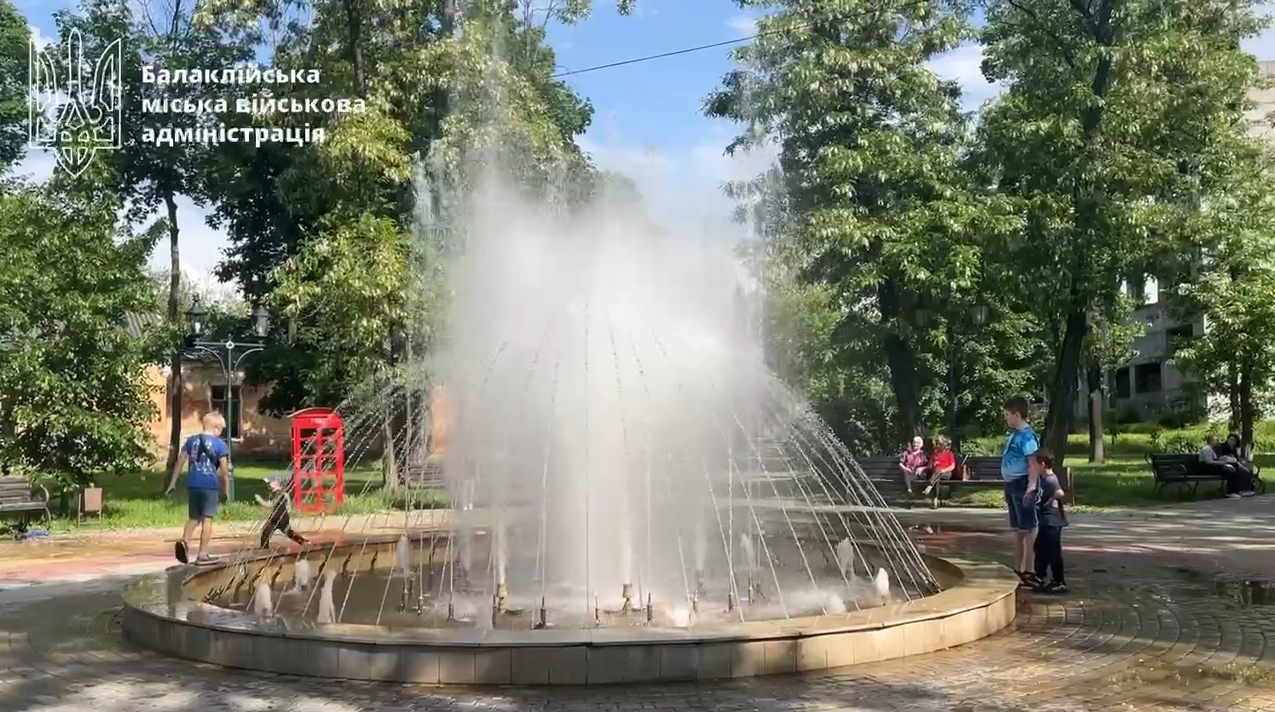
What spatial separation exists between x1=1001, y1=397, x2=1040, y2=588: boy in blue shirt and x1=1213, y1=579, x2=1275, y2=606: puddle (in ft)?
5.19

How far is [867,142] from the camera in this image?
2178 centimetres

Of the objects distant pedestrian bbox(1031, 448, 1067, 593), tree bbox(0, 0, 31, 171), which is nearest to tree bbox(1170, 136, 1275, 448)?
distant pedestrian bbox(1031, 448, 1067, 593)

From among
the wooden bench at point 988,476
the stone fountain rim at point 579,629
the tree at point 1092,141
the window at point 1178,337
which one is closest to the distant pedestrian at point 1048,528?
the stone fountain rim at point 579,629

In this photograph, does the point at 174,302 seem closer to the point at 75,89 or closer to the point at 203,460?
the point at 75,89

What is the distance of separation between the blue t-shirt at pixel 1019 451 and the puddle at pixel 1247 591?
1955 mm

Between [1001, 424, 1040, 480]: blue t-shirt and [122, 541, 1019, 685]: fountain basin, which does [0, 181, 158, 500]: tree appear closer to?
[122, 541, 1019, 685]: fountain basin

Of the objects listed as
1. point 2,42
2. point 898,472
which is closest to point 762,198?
point 898,472

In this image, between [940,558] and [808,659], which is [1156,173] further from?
[808,659]

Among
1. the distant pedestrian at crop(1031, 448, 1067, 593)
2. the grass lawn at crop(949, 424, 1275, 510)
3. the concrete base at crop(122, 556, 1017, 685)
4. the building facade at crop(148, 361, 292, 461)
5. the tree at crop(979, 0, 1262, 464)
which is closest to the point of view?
the concrete base at crop(122, 556, 1017, 685)

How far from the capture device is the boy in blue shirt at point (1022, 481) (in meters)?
9.45

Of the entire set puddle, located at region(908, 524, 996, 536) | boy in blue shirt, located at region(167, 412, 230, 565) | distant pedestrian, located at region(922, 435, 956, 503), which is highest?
boy in blue shirt, located at region(167, 412, 230, 565)

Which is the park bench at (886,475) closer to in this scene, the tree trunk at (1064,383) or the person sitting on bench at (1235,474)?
the tree trunk at (1064,383)

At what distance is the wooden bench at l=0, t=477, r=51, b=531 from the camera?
635 inches

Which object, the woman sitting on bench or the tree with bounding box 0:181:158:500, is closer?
the tree with bounding box 0:181:158:500
